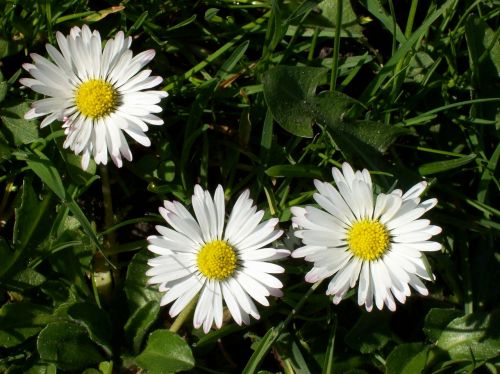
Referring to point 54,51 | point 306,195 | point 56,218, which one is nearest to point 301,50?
point 306,195

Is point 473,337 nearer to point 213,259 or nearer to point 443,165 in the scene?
point 443,165

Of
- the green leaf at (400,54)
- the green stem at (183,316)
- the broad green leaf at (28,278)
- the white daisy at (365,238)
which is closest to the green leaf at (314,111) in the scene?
the green leaf at (400,54)

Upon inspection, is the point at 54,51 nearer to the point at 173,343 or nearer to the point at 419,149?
the point at 173,343

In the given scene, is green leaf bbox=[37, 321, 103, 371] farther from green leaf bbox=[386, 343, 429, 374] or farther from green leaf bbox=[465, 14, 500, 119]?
green leaf bbox=[465, 14, 500, 119]

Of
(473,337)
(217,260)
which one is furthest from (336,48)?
(473,337)

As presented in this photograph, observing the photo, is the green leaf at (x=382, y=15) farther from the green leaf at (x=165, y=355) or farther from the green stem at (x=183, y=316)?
the green leaf at (x=165, y=355)
